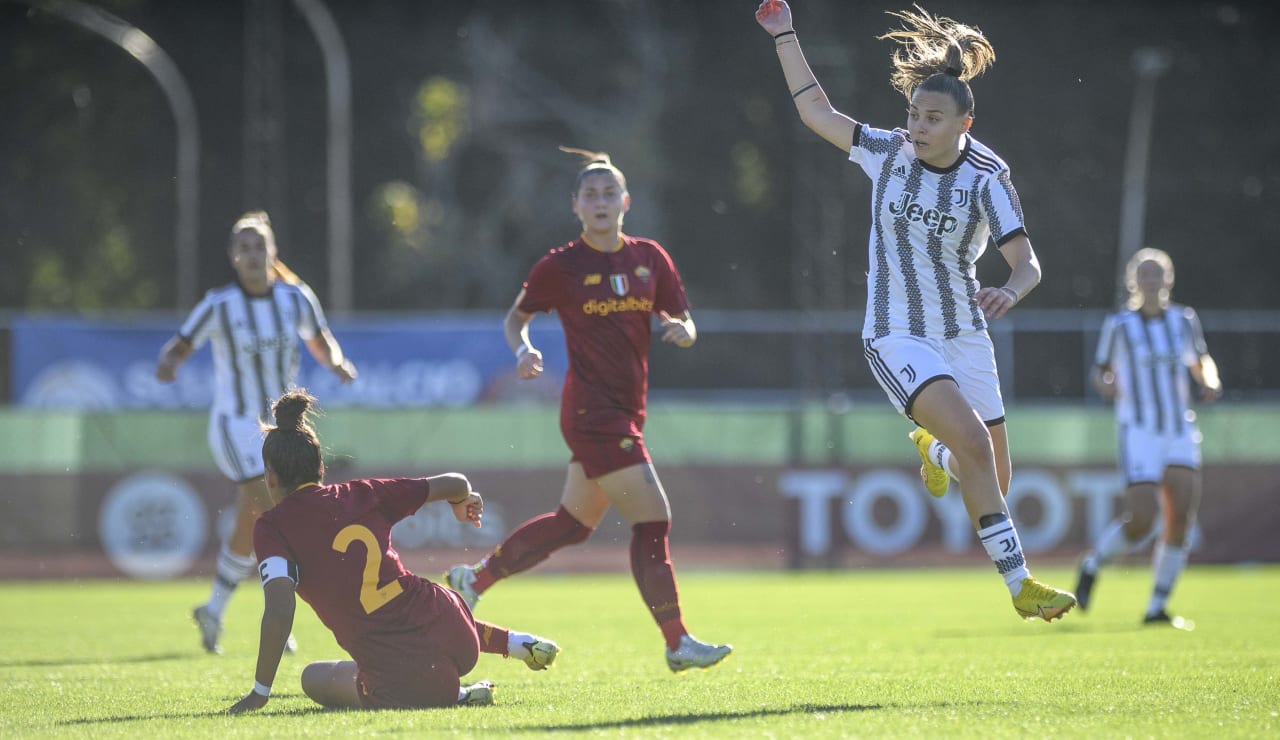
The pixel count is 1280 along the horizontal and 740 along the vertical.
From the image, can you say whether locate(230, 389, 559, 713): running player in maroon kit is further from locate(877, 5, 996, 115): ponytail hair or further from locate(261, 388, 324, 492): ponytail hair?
locate(877, 5, 996, 115): ponytail hair

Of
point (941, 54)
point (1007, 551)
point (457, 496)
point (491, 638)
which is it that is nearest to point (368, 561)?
point (457, 496)

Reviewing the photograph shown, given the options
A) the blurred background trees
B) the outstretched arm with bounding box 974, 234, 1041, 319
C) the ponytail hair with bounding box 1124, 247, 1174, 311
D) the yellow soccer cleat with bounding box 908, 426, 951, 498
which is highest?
the blurred background trees

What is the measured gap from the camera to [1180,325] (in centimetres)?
1107

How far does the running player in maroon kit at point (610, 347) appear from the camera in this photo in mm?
7328

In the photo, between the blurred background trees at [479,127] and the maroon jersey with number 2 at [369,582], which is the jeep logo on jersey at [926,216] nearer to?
the maroon jersey with number 2 at [369,582]

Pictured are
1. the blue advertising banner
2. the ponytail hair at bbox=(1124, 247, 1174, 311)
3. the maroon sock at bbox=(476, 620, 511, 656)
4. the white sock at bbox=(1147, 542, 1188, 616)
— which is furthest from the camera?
the blue advertising banner

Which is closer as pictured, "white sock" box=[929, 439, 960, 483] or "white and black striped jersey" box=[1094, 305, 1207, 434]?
"white sock" box=[929, 439, 960, 483]

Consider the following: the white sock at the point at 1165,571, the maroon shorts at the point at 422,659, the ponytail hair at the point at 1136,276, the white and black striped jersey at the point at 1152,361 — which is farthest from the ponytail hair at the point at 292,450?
the ponytail hair at the point at 1136,276

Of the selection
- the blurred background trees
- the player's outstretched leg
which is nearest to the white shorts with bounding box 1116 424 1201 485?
the player's outstretched leg

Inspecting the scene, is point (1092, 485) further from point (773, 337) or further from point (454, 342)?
point (454, 342)

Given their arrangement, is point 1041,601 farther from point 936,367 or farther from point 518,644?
point 518,644

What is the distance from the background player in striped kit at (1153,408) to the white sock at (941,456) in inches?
160

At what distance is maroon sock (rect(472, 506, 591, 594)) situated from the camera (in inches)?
306

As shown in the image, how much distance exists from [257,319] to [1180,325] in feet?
18.9
